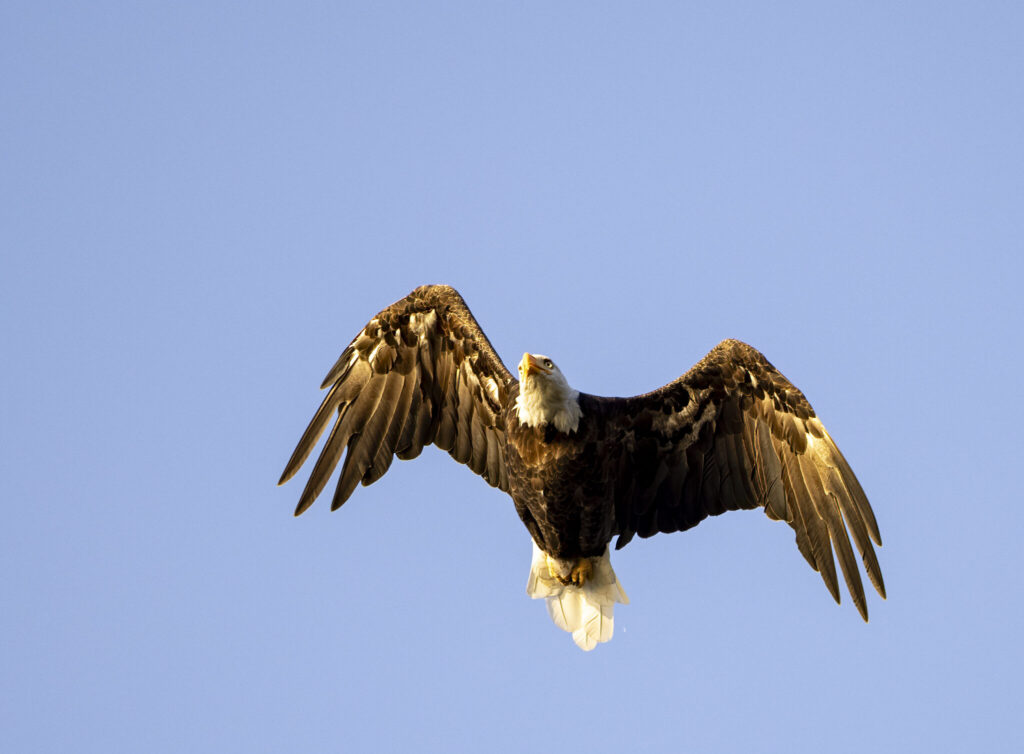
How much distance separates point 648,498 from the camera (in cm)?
1096

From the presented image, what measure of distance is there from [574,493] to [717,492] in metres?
1.30

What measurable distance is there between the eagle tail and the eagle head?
5.94 feet

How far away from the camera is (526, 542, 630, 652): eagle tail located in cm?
1157

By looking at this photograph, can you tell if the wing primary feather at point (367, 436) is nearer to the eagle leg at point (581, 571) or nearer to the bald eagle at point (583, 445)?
the bald eagle at point (583, 445)

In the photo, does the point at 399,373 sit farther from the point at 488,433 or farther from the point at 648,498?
the point at 648,498

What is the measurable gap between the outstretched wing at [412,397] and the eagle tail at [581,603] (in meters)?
1.05

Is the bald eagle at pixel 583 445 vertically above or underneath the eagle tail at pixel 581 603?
above

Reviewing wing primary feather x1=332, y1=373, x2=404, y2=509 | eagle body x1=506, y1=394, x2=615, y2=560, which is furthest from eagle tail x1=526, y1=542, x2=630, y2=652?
wing primary feather x1=332, y1=373, x2=404, y2=509

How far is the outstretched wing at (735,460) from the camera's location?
34.7ft

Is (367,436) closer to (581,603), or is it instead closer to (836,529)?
(581,603)

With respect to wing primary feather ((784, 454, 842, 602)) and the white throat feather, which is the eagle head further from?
wing primary feather ((784, 454, 842, 602))

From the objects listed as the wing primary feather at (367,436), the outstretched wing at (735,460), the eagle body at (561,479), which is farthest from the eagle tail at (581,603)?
the wing primary feather at (367,436)

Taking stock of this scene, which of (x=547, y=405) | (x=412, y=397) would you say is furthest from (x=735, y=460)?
(x=412, y=397)

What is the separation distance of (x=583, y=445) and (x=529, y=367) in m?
0.74
